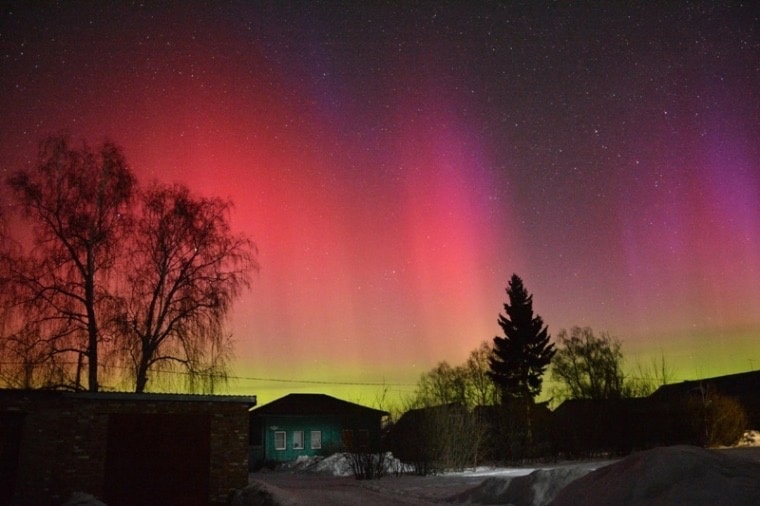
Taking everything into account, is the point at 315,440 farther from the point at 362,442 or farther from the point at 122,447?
the point at 122,447

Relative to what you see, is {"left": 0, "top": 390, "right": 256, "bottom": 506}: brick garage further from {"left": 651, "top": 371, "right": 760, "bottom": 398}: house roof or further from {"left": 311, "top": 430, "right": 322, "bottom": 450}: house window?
{"left": 651, "top": 371, "right": 760, "bottom": 398}: house roof

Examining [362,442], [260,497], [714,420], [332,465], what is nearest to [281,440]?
[332,465]

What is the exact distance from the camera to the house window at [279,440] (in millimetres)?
40344

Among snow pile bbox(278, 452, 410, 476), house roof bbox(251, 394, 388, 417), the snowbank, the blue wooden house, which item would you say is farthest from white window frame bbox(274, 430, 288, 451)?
the snowbank

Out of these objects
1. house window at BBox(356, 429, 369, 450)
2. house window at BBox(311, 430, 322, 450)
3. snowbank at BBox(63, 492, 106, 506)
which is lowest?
house window at BBox(311, 430, 322, 450)

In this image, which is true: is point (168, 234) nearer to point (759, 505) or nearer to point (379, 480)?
point (379, 480)

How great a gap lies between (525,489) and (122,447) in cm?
1010

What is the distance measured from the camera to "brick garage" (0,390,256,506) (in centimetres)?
1404

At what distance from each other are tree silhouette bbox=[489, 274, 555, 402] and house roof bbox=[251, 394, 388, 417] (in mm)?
9479

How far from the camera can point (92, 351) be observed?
2123 centimetres

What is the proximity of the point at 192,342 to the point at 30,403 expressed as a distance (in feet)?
26.8

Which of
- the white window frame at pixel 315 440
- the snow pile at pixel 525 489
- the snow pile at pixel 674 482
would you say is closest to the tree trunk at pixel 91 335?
the snow pile at pixel 525 489

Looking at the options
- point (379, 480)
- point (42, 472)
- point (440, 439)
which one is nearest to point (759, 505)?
point (42, 472)

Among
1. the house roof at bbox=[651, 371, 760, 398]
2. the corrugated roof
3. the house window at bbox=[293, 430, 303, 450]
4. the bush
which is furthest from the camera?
the house roof at bbox=[651, 371, 760, 398]
